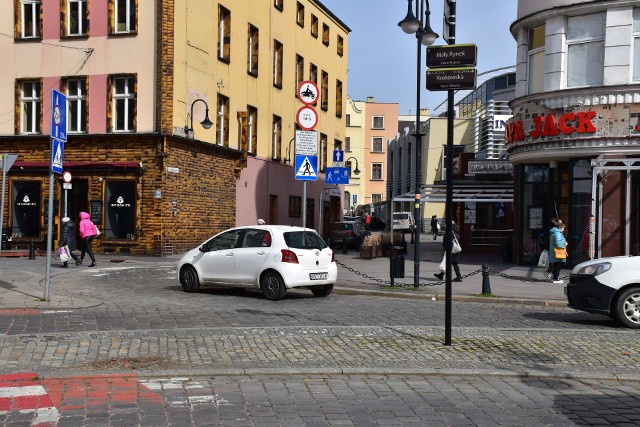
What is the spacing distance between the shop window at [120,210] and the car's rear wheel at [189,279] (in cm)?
1277

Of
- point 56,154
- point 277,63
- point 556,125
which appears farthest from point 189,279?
point 277,63

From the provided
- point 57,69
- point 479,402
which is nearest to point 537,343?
point 479,402

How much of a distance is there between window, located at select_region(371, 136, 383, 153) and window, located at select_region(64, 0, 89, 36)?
6743 cm

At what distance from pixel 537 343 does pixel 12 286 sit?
11.1 m

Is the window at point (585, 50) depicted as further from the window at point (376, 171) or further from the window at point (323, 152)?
the window at point (376, 171)

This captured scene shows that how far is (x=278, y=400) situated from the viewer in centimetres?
677

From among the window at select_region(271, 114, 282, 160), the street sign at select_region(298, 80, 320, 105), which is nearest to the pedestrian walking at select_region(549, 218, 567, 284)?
the street sign at select_region(298, 80, 320, 105)

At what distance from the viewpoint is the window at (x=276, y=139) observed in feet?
133

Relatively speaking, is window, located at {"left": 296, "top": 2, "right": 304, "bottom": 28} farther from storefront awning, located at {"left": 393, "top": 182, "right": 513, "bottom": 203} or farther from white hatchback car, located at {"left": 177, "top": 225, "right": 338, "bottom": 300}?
white hatchback car, located at {"left": 177, "top": 225, "right": 338, "bottom": 300}

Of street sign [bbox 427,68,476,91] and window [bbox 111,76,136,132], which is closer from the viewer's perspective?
street sign [bbox 427,68,476,91]

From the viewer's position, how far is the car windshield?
15.4m

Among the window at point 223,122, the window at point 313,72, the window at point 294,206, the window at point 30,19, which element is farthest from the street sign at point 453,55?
the window at point 313,72

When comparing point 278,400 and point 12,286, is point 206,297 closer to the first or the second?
point 12,286

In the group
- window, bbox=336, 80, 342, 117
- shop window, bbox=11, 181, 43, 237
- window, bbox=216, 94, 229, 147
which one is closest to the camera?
shop window, bbox=11, 181, 43, 237
